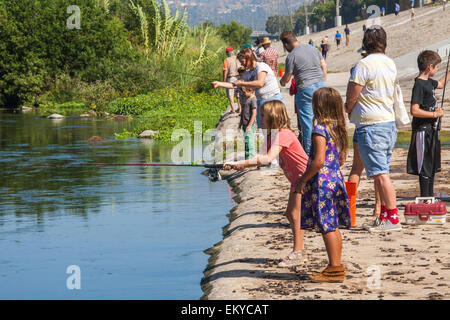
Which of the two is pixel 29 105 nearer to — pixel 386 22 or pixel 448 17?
pixel 448 17

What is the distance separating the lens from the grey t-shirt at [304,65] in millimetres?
8656

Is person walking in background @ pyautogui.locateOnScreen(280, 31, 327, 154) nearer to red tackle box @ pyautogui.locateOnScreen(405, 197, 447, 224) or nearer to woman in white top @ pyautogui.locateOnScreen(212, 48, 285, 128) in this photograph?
woman in white top @ pyautogui.locateOnScreen(212, 48, 285, 128)

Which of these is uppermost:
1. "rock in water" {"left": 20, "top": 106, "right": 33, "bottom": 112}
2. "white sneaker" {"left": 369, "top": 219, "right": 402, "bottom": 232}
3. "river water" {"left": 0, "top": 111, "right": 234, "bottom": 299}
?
"rock in water" {"left": 20, "top": 106, "right": 33, "bottom": 112}

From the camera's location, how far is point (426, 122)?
302 inches

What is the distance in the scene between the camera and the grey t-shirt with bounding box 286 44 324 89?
8656 mm

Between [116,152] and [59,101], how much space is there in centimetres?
1987

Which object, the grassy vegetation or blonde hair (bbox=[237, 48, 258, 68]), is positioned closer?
blonde hair (bbox=[237, 48, 258, 68])

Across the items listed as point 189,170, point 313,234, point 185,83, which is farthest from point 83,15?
point 313,234

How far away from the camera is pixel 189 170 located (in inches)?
529

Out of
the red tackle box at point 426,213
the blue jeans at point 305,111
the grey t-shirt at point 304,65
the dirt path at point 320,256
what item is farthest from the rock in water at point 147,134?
the red tackle box at point 426,213

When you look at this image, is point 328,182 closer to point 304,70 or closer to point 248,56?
point 304,70

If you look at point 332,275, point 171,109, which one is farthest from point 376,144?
point 171,109

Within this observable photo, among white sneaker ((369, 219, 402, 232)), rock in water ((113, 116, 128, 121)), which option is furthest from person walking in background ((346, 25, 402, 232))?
rock in water ((113, 116, 128, 121))

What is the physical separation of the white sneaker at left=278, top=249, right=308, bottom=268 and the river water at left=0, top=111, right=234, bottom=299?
67 cm
